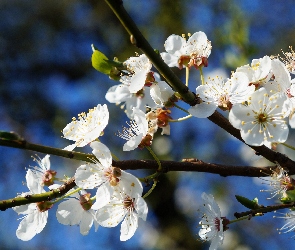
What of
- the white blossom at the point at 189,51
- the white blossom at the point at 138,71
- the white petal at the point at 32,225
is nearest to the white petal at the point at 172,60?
the white blossom at the point at 189,51

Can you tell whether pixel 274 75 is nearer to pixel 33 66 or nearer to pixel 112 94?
pixel 112 94

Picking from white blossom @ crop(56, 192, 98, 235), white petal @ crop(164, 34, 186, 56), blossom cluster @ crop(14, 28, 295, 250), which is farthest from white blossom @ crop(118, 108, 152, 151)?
white petal @ crop(164, 34, 186, 56)

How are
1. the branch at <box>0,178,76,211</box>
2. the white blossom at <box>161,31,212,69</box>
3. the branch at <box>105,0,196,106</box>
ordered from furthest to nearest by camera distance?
1. the white blossom at <box>161,31,212,69</box>
2. the branch at <box>0,178,76,211</box>
3. the branch at <box>105,0,196,106</box>

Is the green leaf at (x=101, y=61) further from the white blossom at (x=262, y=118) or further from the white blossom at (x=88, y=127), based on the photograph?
the white blossom at (x=262, y=118)

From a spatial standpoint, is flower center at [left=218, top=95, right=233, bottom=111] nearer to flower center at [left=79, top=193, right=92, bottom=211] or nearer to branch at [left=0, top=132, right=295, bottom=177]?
branch at [left=0, top=132, right=295, bottom=177]

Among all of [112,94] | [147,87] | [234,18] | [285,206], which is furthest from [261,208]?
[234,18]

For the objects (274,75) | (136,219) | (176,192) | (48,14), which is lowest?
(176,192)
